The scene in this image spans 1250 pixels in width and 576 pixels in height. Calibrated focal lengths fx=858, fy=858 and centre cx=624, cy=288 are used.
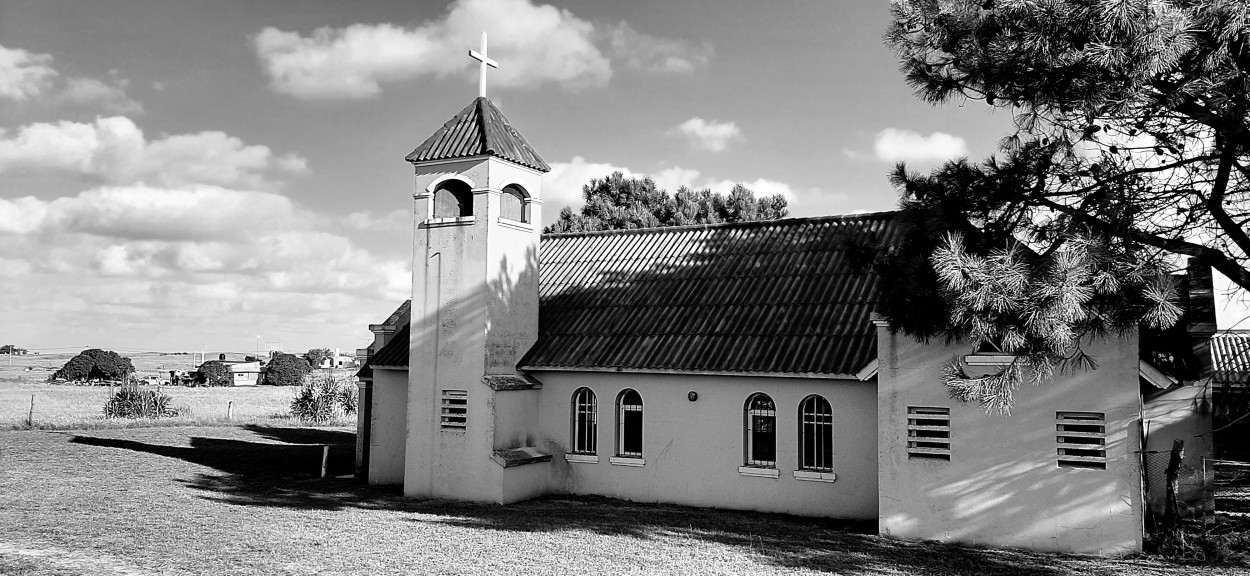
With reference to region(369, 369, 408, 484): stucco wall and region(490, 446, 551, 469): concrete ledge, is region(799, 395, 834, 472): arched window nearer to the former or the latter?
region(490, 446, 551, 469): concrete ledge

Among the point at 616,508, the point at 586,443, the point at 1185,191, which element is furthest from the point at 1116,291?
the point at 586,443

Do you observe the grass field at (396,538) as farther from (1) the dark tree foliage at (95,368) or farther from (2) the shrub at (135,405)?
(1) the dark tree foliage at (95,368)

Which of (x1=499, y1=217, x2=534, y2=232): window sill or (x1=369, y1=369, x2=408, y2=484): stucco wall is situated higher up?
(x1=499, y1=217, x2=534, y2=232): window sill

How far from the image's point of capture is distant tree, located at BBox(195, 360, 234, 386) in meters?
71.3

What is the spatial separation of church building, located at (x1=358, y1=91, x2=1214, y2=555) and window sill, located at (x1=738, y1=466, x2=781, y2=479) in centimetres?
4

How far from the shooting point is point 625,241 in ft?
68.6

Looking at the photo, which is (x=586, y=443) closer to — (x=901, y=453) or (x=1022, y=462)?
(x=901, y=453)

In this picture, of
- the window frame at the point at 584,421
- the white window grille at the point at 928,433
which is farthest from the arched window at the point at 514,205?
the white window grille at the point at 928,433

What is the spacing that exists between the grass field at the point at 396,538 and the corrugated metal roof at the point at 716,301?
272 centimetres

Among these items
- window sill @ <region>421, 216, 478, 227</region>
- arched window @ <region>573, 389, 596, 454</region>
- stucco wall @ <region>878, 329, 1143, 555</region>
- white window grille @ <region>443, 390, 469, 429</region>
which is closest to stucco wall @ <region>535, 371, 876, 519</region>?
arched window @ <region>573, 389, 596, 454</region>

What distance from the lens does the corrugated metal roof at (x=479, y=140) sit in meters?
17.2

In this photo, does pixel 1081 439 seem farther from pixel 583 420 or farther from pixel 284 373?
pixel 284 373

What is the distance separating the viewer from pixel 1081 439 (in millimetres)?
12016

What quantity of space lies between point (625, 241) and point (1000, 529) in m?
11.1
